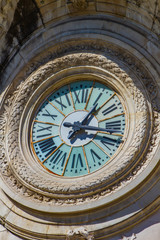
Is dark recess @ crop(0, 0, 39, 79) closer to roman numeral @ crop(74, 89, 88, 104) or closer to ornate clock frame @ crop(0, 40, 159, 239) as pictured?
ornate clock frame @ crop(0, 40, 159, 239)

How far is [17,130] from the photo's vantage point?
12312 millimetres

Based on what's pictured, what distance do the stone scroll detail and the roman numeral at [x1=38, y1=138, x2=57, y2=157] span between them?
453 mm

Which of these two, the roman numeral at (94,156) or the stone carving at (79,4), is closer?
the roman numeral at (94,156)

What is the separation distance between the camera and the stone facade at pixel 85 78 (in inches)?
428

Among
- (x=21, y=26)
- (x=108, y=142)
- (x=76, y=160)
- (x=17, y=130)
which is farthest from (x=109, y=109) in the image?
(x=21, y=26)

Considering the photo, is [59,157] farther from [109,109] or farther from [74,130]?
[109,109]

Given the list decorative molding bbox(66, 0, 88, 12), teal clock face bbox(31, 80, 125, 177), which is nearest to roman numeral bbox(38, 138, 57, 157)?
teal clock face bbox(31, 80, 125, 177)

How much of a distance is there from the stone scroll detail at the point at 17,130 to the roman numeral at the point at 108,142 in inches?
24.4

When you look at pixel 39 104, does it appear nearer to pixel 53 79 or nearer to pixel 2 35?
pixel 53 79

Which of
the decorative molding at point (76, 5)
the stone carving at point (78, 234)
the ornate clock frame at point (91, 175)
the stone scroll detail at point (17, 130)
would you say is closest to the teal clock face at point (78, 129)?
the ornate clock frame at point (91, 175)

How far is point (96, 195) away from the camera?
11102 mm

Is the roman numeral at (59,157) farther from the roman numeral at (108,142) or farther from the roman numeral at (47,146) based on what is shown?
the roman numeral at (108,142)

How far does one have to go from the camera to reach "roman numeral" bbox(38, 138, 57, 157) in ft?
39.8

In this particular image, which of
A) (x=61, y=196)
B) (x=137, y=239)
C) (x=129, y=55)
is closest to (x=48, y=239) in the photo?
(x=61, y=196)
